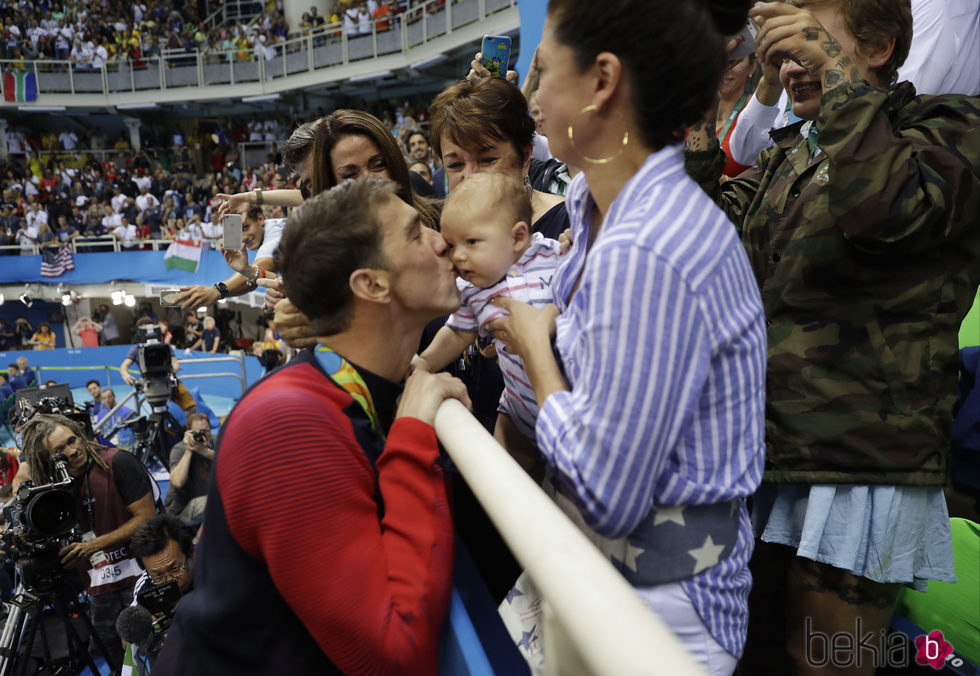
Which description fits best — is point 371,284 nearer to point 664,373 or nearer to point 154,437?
point 664,373

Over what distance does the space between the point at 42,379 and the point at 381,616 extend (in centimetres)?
1250

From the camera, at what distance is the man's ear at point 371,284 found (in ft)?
3.65

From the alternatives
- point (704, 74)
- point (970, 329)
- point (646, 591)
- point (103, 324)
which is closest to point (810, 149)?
point (704, 74)

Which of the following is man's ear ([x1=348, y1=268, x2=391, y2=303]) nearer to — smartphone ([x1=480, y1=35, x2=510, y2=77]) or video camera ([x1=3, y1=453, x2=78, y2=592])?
smartphone ([x1=480, y1=35, x2=510, y2=77])

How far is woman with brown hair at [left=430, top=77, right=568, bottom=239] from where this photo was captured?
1670 millimetres

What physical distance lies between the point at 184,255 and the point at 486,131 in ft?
39.6

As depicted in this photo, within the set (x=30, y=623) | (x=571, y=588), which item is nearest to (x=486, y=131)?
(x=571, y=588)

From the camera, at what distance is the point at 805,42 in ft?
3.61

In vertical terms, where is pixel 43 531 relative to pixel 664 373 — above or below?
below

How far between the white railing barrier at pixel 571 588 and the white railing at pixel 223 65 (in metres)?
16.6

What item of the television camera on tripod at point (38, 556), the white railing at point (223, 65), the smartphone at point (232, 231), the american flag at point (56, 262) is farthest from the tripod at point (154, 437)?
the white railing at point (223, 65)

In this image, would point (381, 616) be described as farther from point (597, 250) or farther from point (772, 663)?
point (772, 663)

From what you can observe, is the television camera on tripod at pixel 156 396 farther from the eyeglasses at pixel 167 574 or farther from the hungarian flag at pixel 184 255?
the hungarian flag at pixel 184 255

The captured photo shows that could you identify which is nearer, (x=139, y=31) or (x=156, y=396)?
(x=156, y=396)
